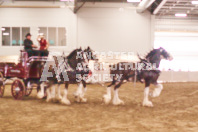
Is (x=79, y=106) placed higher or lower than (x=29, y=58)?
lower

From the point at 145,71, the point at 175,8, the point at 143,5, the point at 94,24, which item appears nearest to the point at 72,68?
the point at 145,71

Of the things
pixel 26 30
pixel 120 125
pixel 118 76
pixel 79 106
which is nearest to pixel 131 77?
pixel 118 76

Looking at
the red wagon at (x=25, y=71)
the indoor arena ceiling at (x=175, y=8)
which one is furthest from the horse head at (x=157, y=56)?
the indoor arena ceiling at (x=175, y=8)

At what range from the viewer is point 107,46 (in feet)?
71.1

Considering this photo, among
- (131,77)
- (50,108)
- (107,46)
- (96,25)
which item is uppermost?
(96,25)

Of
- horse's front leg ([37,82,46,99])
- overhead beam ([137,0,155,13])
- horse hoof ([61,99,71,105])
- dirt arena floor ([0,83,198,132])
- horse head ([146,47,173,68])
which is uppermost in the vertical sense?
overhead beam ([137,0,155,13])

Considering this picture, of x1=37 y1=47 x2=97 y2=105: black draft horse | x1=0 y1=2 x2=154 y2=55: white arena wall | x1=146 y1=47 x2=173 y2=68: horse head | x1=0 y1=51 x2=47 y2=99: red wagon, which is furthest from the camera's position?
x1=0 y1=2 x2=154 y2=55: white arena wall

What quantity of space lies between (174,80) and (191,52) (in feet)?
13.2

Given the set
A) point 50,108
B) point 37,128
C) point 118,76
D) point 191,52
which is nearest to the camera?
point 37,128

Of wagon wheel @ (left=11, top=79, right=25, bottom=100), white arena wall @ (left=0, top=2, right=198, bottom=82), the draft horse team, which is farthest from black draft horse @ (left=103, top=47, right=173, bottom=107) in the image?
white arena wall @ (left=0, top=2, right=198, bottom=82)

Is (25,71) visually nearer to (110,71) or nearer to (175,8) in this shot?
(110,71)

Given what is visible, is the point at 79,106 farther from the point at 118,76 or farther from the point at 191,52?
→ the point at 191,52

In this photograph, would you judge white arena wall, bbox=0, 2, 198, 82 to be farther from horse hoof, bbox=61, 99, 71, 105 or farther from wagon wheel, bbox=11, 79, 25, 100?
horse hoof, bbox=61, 99, 71, 105

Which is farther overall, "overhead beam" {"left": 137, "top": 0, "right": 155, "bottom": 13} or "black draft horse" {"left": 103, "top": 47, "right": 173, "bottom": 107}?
"overhead beam" {"left": 137, "top": 0, "right": 155, "bottom": 13}
